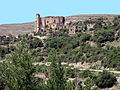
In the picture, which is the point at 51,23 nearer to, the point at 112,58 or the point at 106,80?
the point at 112,58

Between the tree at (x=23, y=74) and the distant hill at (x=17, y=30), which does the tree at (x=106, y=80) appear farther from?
the distant hill at (x=17, y=30)

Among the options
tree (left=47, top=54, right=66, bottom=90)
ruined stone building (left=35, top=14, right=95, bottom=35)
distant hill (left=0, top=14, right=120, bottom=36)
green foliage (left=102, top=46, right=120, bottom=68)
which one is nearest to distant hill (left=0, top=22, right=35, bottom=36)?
distant hill (left=0, top=14, right=120, bottom=36)

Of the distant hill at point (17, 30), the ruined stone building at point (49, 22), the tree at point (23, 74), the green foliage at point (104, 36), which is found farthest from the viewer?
the distant hill at point (17, 30)

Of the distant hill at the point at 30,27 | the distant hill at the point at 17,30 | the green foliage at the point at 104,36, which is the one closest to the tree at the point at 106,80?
the green foliage at the point at 104,36

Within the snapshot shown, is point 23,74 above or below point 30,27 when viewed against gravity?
above

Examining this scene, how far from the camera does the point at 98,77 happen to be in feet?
109

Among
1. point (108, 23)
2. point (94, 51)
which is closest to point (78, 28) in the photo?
point (108, 23)

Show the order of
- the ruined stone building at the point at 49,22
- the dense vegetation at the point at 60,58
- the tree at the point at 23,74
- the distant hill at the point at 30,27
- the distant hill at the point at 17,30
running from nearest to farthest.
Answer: the tree at the point at 23,74, the dense vegetation at the point at 60,58, the ruined stone building at the point at 49,22, the distant hill at the point at 30,27, the distant hill at the point at 17,30

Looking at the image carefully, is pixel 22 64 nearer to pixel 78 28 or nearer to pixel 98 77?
pixel 98 77

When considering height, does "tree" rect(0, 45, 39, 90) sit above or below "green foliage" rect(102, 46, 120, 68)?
above

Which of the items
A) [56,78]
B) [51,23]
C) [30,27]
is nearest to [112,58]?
[56,78]

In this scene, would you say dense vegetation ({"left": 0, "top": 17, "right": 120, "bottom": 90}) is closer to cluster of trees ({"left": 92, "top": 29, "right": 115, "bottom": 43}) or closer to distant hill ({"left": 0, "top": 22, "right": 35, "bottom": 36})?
cluster of trees ({"left": 92, "top": 29, "right": 115, "bottom": 43})

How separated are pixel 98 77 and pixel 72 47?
722 inches

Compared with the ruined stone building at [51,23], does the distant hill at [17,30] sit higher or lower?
lower
